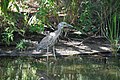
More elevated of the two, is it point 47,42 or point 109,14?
point 109,14

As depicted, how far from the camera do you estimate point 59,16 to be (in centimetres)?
1043

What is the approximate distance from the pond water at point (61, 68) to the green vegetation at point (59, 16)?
1.06 metres

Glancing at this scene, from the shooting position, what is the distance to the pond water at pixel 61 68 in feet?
22.4

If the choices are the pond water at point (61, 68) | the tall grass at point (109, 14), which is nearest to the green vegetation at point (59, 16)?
the tall grass at point (109, 14)

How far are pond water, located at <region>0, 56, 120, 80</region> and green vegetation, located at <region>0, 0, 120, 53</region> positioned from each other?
106 centimetres

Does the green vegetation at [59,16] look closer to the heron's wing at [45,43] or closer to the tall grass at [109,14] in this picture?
the tall grass at [109,14]

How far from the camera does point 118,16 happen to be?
32.9 feet

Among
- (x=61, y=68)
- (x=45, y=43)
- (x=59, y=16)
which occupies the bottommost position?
(x=61, y=68)

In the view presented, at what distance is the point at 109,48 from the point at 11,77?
3.38 m

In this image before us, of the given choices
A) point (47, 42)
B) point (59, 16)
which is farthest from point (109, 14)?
point (47, 42)

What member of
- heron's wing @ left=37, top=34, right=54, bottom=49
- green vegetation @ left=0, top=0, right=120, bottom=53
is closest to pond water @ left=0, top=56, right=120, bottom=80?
heron's wing @ left=37, top=34, right=54, bottom=49

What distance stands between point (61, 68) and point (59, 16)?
3.05 metres

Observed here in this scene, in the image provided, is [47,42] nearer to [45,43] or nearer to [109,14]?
[45,43]

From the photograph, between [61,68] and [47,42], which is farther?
[47,42]
